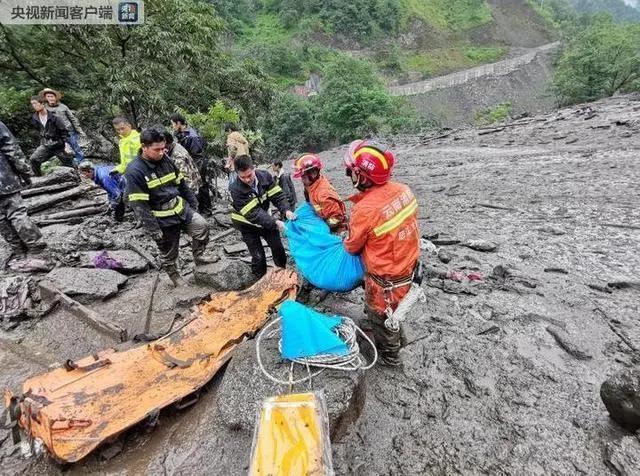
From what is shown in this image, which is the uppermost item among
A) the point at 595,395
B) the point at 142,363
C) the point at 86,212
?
the point at 595,395

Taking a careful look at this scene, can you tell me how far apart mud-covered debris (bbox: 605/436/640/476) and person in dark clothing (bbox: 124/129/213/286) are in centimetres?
421

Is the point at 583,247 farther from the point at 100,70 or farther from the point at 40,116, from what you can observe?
the point at 100,70

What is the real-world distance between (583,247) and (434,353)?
3419 mm

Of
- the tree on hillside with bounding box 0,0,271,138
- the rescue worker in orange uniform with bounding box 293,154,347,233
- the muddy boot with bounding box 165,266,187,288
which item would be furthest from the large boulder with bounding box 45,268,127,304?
the tree on hillside with bounding box 0,0,271,138

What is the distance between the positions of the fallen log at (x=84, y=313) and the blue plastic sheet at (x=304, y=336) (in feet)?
6.64

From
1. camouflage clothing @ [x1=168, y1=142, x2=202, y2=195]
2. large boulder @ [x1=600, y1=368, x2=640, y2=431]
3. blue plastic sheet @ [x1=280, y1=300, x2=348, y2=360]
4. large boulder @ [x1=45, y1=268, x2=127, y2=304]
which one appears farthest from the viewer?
camouflage clothing @ [x1=168, y1=142, x2=202, y2=195]

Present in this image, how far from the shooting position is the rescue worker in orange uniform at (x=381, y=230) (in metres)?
2.53

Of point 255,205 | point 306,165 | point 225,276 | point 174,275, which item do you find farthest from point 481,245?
point 174,275

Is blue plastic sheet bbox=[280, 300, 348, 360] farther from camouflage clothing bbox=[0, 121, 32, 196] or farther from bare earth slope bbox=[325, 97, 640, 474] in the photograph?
camouflage clothing bbox=[0, 121, 32, 196]

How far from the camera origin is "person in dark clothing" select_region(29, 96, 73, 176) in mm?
6859

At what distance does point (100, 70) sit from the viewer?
10.3 metres

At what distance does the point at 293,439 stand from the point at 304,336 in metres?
0.65

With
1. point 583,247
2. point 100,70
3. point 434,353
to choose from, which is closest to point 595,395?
point 434,353

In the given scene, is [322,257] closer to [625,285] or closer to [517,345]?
[517,345]
